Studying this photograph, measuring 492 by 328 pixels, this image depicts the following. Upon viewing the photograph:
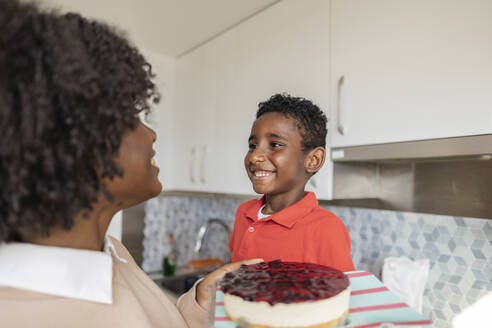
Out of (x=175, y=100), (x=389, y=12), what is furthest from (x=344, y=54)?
(x=175, y=100)

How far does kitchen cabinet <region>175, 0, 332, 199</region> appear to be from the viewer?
133 centimetres

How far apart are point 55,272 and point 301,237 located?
1.81 ft

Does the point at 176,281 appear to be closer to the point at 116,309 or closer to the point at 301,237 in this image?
the point at 301,237

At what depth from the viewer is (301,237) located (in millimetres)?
865

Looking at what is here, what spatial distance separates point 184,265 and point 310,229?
1.80 m

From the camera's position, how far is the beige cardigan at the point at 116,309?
0.44 meters

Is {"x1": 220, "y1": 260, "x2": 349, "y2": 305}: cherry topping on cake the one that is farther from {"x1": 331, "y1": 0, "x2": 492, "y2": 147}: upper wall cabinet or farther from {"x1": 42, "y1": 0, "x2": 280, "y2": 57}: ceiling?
{"x1": 42, "y1": 0, "x2": 280, "y2": 57}: ceiling

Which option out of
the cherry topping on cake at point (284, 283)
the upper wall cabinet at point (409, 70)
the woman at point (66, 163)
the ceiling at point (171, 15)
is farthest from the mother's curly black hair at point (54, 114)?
the ceiling at point (171, 15)

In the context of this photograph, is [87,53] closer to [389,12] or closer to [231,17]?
[389,12]

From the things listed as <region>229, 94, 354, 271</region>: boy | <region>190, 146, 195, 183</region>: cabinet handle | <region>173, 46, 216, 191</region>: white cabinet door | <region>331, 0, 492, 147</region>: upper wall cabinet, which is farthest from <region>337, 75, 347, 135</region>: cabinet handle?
<region>190, 146, 195, 183</region>: cabinet handle

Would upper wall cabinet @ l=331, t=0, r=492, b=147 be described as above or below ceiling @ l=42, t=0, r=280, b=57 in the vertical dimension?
below

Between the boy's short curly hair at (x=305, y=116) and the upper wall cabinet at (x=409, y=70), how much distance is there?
0.21 metres

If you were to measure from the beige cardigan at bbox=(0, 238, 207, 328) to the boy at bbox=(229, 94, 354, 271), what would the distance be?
275mm

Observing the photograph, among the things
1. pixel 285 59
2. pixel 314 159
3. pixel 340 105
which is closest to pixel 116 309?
pixel 314 159
